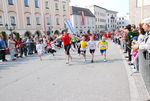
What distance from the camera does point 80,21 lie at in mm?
60656

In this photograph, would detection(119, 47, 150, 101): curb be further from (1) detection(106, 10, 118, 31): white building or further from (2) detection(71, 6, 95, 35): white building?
(1) detection(106, 10, 118, 31): white building

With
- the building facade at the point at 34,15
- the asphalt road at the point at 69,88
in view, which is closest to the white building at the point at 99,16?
the building facade at the point at 34,15

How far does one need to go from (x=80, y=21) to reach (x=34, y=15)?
87.6 feet

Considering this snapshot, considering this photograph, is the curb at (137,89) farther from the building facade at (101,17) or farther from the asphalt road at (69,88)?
the building facade at (101,17)

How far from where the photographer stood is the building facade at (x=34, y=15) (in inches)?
1245

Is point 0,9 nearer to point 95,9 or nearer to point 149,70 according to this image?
point 149,70

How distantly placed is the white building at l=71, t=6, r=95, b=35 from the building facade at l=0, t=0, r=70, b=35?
39.0 feet

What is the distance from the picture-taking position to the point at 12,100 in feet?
14.3

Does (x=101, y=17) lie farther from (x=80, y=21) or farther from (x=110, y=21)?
(x=80, y=21)

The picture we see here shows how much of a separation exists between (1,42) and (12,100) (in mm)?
8362

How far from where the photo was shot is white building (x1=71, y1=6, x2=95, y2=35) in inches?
2261

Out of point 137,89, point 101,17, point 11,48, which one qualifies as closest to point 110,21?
point 101,17

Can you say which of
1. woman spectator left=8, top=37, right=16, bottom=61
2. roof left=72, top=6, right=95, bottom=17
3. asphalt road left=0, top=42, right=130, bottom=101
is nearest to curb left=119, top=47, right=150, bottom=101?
asphalt road left=0, top=42, right=130, bottom=101

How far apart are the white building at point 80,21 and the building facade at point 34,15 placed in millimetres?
11873
